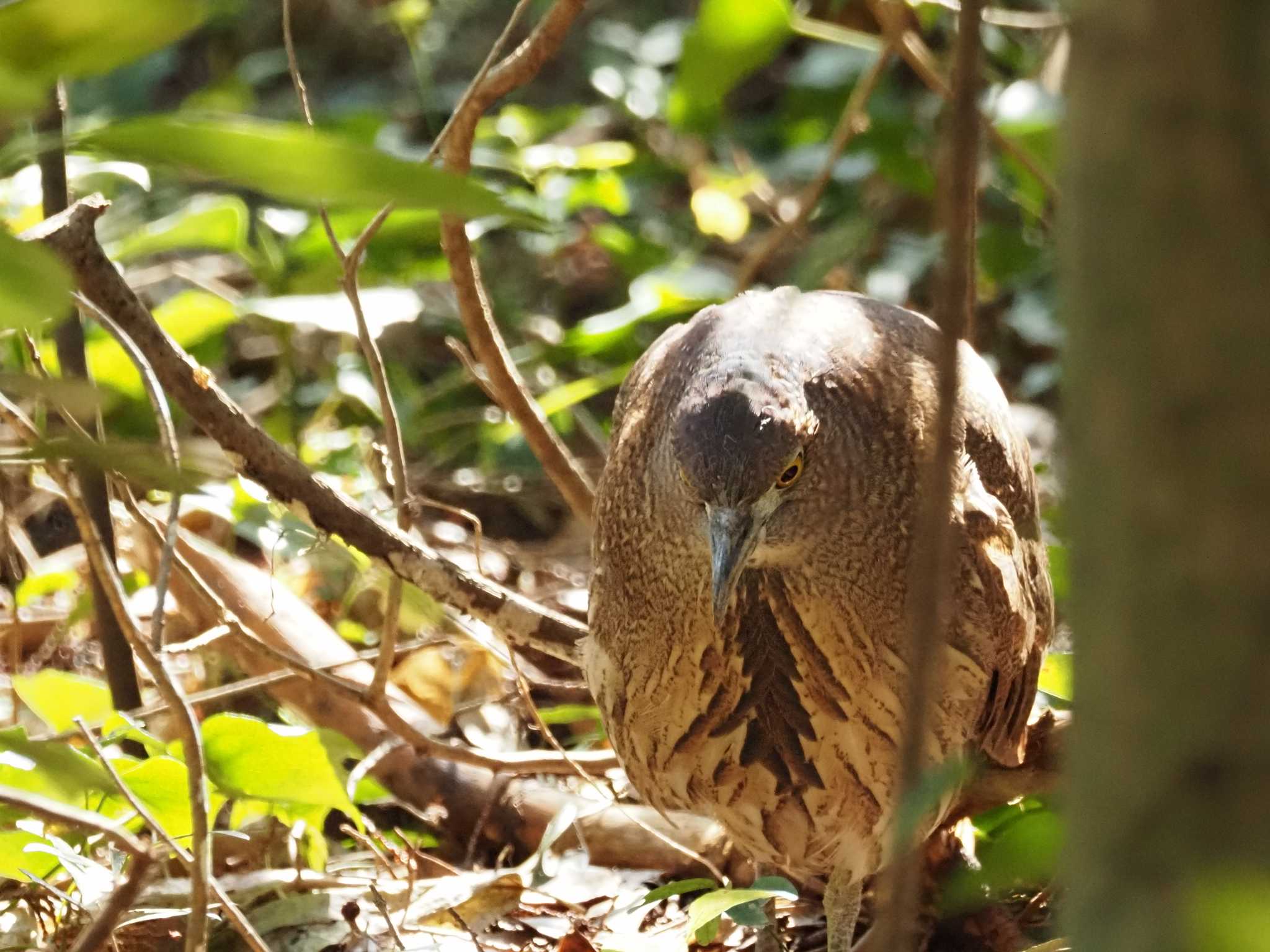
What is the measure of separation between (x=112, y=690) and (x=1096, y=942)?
9.45 feet

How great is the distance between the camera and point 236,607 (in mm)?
3707

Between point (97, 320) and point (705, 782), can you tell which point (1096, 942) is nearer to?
point (97, 320)

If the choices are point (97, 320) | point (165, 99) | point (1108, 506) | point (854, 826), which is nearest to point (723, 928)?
point (854, 826)

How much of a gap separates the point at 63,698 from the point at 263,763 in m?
0.77

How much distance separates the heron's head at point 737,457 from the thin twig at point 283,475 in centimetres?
71

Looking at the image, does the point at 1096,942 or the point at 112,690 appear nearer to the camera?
the point at 1096,942

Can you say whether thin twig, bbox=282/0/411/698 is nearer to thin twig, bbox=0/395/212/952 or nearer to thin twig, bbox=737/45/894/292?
thin twig, bbox=0/395/212/952

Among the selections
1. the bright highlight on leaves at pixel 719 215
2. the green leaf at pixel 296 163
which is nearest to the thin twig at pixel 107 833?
the green leaf at pixel 296 163

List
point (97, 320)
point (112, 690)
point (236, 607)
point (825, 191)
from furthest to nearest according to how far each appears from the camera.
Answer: point (825, 191) < point (236, 607) < point (112, 690) < point (97, 320)

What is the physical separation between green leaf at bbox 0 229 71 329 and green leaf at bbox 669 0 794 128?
12.4ft

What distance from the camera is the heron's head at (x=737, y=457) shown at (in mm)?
2547

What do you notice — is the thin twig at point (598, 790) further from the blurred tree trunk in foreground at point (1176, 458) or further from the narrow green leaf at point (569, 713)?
the blurred tree trunk in foreground at point (1176, 458)

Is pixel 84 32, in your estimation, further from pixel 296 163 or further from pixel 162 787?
pixel 162 787

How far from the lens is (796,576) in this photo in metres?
2.77
